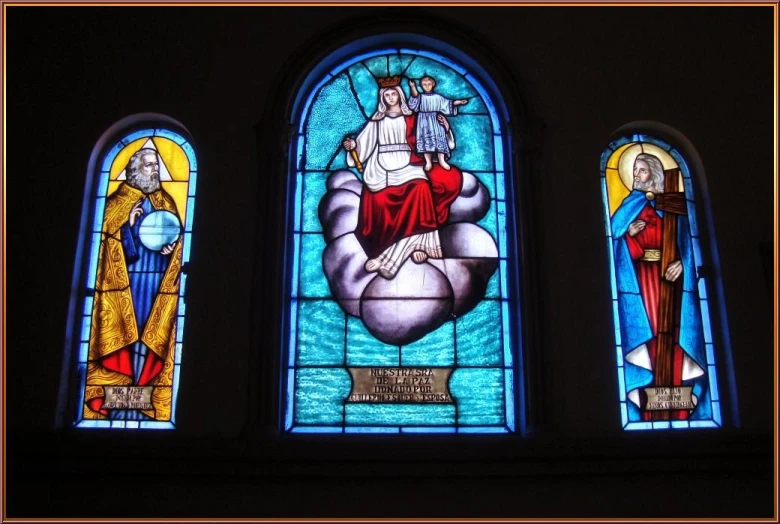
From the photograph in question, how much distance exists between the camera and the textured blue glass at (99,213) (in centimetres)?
575

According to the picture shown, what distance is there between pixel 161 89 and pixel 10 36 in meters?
1.25

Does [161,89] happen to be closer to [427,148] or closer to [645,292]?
[427,148]

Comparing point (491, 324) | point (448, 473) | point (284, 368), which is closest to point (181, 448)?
point (284, 368)

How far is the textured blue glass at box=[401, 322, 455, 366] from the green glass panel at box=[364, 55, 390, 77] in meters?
2.07

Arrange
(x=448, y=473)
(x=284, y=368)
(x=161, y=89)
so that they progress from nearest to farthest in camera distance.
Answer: (x=448, y=473) → (x=284, y=368) → (x=161, y=89)

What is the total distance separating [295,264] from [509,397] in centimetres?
172

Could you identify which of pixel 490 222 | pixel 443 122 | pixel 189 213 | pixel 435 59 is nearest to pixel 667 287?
pixel 490 222

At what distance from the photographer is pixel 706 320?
18.4ft

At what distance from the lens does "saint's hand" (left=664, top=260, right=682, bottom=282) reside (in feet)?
18.7

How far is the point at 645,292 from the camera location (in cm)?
565

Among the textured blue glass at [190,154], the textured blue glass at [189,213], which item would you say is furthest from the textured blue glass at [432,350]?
the textured blue glass at [190,154]

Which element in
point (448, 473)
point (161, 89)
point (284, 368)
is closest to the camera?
point (448, 473)

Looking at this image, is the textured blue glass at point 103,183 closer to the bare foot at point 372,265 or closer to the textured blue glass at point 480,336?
the bare foot at point 372,265

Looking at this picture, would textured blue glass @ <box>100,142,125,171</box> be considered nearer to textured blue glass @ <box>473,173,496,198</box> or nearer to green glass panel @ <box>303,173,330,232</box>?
green glass panel @ <box>303,173,330,232</box>
